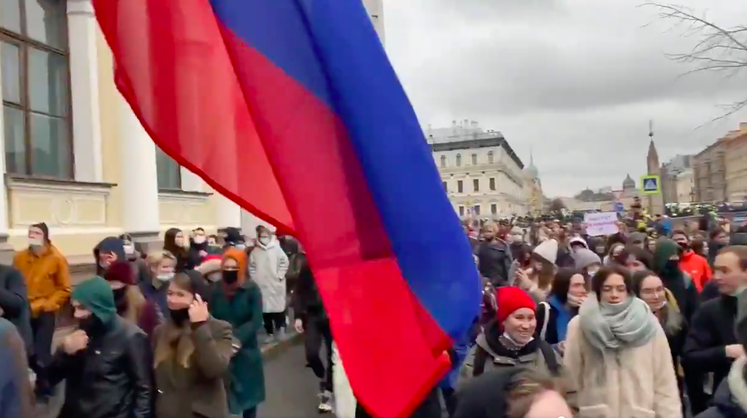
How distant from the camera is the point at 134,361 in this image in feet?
14.1

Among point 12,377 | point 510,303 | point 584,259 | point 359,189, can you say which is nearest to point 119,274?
point 12,377

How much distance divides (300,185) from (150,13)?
3.14 ft

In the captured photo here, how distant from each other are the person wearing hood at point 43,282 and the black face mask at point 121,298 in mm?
2850

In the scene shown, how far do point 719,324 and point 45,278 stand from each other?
601 cm

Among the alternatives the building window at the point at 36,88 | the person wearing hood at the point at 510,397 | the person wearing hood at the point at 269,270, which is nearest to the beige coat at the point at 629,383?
the person wearing hood at the point at 510,397

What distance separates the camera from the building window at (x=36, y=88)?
37.7 ft

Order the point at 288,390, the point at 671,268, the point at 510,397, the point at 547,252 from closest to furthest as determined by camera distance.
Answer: the point at 510,397 → the point at 671,268 → the point at 547,252 → the point at 288,390

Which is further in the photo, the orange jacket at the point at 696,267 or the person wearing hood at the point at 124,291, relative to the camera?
the orange jacket at the point at 696,267

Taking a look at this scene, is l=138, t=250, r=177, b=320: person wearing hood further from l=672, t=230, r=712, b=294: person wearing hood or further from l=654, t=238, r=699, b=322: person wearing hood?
l=672, t=230, r=712, b=294: person wearing hood

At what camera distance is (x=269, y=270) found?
36.3 feet

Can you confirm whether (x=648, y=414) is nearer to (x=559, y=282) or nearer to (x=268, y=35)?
(x=559, y=282)

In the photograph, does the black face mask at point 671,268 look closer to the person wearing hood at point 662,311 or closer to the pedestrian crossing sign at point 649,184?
Answer: the person wearing hood at point 662,311

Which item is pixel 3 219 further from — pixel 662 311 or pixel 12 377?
pixel 662 311

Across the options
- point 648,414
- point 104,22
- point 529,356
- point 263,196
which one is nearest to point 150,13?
point 104,22
